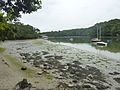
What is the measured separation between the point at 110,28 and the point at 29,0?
140 metres

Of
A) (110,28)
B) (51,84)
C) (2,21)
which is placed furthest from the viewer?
(110,28)

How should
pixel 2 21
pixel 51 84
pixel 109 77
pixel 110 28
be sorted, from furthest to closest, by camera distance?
pixel 110 28 < pixel 109 77 < pixel 51 84 < pixel 2 21

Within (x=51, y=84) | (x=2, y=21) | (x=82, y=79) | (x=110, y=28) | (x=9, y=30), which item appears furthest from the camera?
(x=110, y=28)

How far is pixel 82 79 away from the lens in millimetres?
22953

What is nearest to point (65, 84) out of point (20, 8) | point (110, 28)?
point (20, 8)

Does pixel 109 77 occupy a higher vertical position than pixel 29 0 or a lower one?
lower

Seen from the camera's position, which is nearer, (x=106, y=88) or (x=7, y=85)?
(x=7, y=85)

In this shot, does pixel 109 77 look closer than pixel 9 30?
No

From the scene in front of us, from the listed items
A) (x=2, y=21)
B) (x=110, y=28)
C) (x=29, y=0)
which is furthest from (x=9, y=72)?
(x=110, y=28)

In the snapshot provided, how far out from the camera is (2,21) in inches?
597

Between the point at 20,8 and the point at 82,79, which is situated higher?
the point at 20,8

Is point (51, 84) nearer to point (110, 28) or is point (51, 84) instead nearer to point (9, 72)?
point (9, 72)

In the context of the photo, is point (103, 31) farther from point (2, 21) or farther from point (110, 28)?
point (2, 21)

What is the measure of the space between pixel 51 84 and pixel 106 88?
13.6ft
